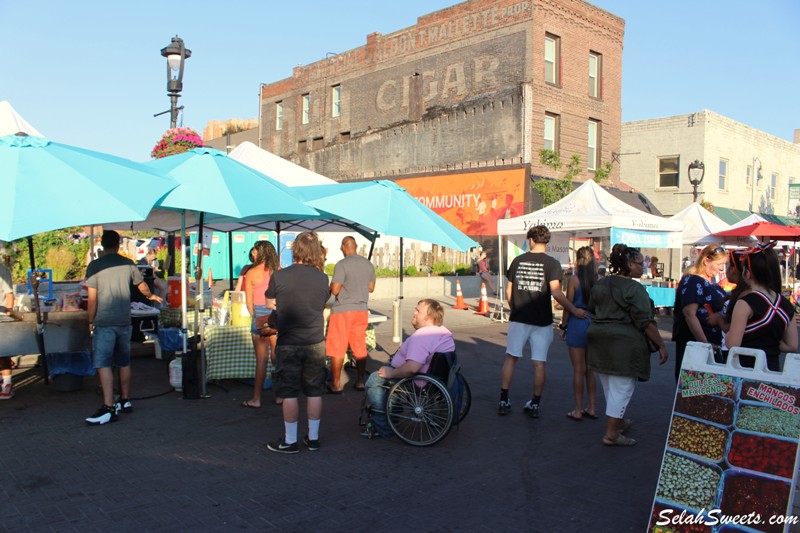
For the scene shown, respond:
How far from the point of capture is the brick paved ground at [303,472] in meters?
4.32

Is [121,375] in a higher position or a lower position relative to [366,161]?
lower

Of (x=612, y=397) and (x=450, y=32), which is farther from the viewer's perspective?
(x=450, y=32)

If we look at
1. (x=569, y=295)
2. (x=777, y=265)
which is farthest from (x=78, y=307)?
(x=777, y=265)

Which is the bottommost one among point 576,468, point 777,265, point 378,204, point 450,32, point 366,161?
point 576,468

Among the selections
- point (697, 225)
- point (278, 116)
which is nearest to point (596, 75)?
point (697, 225)

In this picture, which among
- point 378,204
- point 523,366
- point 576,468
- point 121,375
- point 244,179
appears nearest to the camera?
point 576,468

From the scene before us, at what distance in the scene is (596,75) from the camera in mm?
27594

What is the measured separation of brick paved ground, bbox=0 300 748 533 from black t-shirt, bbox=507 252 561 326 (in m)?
1.09

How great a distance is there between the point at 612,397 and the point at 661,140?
2979 centimetres

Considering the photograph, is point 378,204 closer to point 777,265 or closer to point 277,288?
point 277,288

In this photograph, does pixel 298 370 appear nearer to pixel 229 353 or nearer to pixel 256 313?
pixel 256 313

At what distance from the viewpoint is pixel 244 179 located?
296 inches

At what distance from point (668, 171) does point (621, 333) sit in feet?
97.3

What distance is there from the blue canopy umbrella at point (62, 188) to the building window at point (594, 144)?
23840 mm
